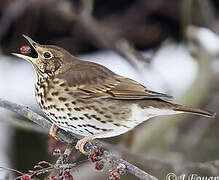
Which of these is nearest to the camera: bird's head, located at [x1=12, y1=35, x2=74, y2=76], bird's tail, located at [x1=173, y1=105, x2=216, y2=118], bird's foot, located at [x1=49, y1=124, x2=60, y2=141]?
bird's tail, located at [x1=173, y1=105, x2=216, y2=118]

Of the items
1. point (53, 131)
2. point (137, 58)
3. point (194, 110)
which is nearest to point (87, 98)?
point (53, 131)

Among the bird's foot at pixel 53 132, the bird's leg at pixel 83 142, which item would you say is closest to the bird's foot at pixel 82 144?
the bird's leg at pixel 83 142

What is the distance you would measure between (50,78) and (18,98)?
1695mm

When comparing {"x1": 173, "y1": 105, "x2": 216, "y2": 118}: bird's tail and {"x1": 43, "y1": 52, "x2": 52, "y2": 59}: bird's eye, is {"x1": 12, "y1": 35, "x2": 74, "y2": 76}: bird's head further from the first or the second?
{"x1": 173, "y1": 105, "x2": 216, "y2": 118}: bird's tail

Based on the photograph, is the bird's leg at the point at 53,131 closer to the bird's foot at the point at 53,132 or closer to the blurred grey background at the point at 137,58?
the bird's foot at the point at 53,132

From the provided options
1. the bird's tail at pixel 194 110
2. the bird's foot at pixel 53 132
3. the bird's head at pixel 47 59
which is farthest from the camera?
the bird's head at pixel 47 59

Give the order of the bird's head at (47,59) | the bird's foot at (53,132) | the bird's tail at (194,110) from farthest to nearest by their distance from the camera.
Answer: the bird's head at (47,59) < the bird's foot at (53,132) < the bird's tail at (194,110)

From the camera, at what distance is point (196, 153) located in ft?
13.7

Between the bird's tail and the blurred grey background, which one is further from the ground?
the blurred grey background

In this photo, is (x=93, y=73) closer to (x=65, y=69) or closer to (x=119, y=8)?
(x=65, y=69)

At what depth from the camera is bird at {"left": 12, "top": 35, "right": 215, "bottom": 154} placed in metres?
2.57

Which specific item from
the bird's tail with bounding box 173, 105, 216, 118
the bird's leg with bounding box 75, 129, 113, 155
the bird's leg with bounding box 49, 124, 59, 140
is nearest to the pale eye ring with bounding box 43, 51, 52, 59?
the bird's leg with bounding box 49, 124, 59, 140

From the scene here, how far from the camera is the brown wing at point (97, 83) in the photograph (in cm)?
270

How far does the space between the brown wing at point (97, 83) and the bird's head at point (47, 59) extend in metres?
0.05
